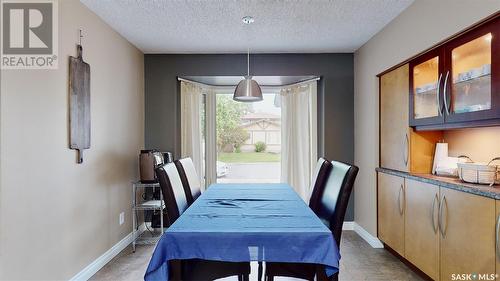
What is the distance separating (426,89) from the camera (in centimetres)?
269

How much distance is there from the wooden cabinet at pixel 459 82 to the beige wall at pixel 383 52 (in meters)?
0.10

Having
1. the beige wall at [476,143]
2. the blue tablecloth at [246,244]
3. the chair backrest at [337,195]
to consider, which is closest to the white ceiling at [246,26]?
the beige wall at [476,143]

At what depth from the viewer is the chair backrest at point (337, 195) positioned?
6.30ft

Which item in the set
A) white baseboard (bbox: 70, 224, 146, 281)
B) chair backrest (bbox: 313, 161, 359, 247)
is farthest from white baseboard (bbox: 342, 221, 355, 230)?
white baseboard (bbox: 70, 224, 146, 281)

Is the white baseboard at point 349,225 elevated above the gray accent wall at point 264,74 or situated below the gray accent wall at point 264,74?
below

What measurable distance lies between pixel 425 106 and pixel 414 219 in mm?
994

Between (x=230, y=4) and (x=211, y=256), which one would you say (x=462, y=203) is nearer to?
(x=211, y=256)

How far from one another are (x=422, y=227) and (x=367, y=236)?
1.28 meters

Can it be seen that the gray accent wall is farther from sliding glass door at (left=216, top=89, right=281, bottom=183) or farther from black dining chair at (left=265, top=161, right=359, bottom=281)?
black dining chair at (left=265, top=161, right=359, bottom=281)

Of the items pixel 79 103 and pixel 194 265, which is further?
pixel 79 103

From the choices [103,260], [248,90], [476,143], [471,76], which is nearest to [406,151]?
[476,143]

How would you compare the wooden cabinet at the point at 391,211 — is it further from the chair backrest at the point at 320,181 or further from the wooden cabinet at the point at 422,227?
the chair backrest at the point at 320,181

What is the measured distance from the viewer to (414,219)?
2.72m

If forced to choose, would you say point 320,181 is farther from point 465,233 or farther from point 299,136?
point 299,136
